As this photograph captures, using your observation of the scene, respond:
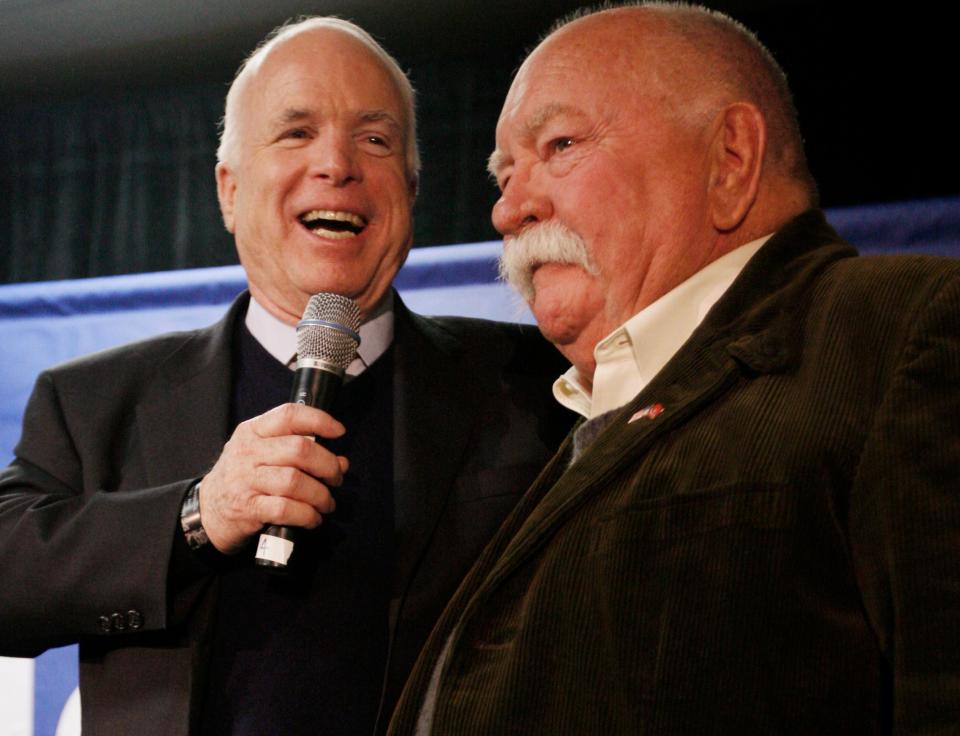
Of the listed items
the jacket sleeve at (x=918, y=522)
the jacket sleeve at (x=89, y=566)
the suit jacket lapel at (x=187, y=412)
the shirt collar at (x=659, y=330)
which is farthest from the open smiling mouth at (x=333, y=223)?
the jacket sleeve at (x=918, y=522)

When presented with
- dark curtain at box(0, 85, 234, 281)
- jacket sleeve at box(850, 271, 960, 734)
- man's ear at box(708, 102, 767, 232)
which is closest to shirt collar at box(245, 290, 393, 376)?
man's ear at box(708, 102, 767, 232)

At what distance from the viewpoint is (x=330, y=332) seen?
1642 millimetres

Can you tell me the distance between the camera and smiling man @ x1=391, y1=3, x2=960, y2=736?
109 centimetres

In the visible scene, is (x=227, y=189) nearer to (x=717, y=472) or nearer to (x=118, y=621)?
(x=118, y=621)

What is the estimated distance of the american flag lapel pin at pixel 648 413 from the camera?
1300mm

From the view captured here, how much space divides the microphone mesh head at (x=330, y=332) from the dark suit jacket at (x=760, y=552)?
461 mm

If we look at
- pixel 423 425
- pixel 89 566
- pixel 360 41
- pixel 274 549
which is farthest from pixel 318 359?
pixel 360 41

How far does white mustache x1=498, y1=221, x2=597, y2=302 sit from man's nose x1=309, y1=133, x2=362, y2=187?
1.48 feet

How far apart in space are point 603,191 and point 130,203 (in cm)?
253

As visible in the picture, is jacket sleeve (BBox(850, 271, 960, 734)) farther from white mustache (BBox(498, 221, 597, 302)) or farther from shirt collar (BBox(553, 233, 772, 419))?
white mustache (BBox(498, 221, 597, 302))

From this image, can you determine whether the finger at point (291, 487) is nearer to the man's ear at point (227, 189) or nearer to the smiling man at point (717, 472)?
the smiling man at point (717, 472)

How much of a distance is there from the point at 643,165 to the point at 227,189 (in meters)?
0.96

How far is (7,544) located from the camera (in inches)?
70.8

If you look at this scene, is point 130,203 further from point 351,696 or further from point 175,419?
point 351,696
